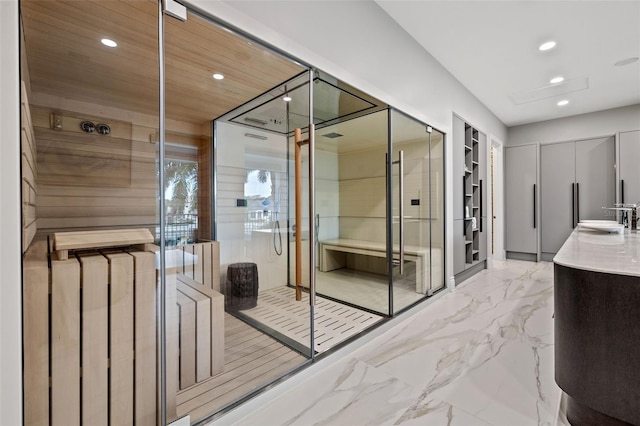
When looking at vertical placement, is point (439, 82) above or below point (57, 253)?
above

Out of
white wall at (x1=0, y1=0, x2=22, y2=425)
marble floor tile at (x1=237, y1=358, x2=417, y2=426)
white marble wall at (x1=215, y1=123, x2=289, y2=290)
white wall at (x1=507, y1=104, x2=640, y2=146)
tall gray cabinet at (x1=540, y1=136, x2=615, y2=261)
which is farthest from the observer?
tall gray cabinet at (x1=540, y1=136, x2=615, y2=261)

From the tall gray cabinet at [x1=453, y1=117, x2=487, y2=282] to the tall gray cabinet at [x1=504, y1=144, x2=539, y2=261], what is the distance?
57.4 inches

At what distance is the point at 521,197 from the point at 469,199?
229 cm

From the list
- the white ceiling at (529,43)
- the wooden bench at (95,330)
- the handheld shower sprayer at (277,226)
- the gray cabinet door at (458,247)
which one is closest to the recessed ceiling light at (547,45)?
the white ceiling at (529,43)

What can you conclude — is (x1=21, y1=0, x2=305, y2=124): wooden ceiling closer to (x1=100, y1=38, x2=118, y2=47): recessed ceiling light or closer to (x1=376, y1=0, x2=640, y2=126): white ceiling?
(x1=100, y1=38, x2=118, y2=47): recessed ceiling light

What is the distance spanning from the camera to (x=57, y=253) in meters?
1.19

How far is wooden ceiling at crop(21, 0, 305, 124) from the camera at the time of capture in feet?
4.11

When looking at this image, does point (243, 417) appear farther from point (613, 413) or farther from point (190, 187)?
point (613, 413)

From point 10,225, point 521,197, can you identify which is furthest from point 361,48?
point 521,197

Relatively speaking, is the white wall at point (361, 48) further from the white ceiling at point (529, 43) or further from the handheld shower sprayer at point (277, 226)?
the handheld shower sprayer at point (277, 226)

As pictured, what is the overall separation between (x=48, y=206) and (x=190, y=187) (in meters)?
0.64

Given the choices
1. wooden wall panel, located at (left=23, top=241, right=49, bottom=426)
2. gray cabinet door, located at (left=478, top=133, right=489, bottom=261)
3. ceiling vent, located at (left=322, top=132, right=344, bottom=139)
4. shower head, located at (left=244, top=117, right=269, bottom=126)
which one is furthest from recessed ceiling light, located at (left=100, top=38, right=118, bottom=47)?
gray cabinet door, located at (left=478, top=133, right=489, bottom=261)

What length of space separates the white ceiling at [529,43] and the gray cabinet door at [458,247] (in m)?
2.05

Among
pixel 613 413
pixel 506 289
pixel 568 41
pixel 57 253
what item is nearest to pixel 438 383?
pixel 613 413
